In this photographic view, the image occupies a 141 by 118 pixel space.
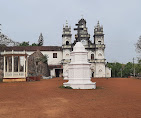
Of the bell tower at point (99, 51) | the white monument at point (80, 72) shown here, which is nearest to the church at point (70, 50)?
the bell tower at point (99, 51)

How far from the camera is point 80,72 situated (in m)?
15.1

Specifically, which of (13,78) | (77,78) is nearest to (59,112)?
(77,78)

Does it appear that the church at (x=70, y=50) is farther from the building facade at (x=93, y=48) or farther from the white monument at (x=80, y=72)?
the white monument at (x=80, y=72)

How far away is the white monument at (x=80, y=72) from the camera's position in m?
14.6

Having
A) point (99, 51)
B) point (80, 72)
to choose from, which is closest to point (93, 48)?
point (99, 51)

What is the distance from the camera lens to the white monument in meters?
14.6

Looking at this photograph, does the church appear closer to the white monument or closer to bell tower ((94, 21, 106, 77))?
bell tower ((94, 21, 106, 77))

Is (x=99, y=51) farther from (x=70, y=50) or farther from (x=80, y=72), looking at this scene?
(x=80, y=72)

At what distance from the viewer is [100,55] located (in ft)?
147

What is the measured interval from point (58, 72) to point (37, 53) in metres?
7.85

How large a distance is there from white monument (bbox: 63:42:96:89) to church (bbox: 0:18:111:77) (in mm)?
27629

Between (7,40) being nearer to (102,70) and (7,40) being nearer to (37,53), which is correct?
(37,53)

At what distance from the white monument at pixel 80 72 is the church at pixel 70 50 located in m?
27.6

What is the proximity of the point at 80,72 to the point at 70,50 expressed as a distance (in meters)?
29.8
